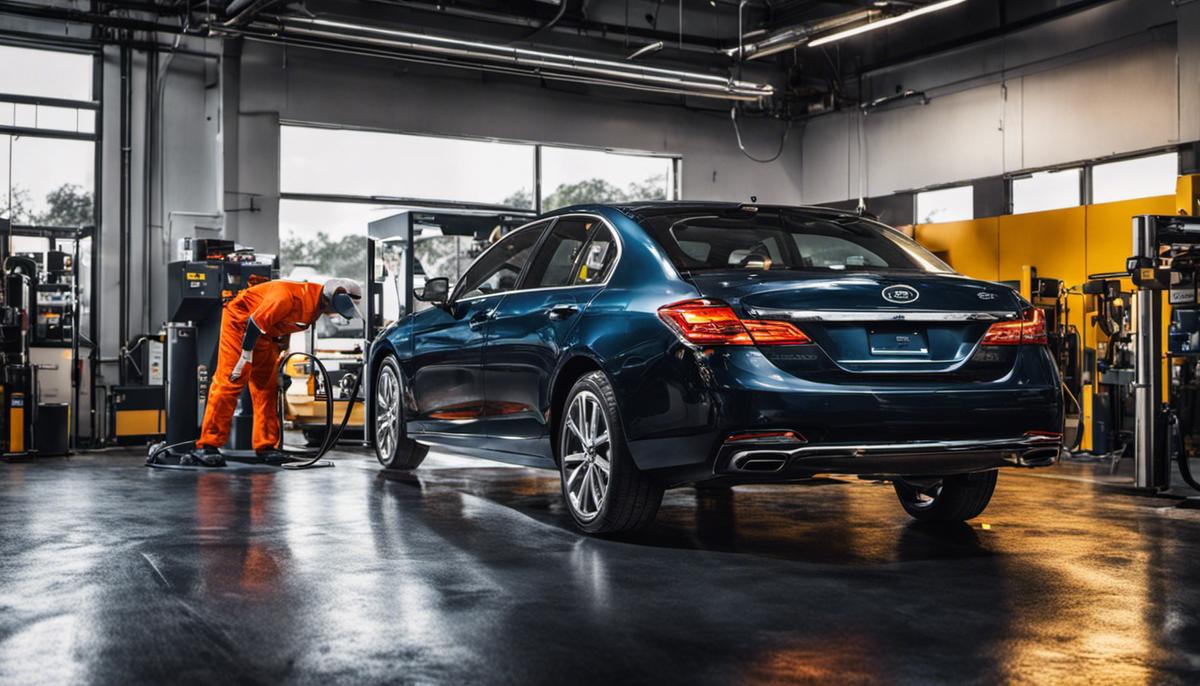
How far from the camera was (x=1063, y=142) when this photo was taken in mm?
15875

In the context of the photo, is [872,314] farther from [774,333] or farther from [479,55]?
[479,55]

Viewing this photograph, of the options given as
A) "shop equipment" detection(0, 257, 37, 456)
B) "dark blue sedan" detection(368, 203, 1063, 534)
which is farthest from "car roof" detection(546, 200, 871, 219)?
"shop equipment" detection(0, 257, 37, 456)

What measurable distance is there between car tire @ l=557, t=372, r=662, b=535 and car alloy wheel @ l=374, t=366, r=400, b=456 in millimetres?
2927

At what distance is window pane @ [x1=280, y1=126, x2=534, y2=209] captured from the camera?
1700cm

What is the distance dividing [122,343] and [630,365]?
1176cm

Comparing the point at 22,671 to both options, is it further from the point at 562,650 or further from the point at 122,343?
the point at 122,343

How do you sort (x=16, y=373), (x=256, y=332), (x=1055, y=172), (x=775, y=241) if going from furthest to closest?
(x=1055, y=172), (x=16, y=373), (x=256, y=332), (x=775, y=241)

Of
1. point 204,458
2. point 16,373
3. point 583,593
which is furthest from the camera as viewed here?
point 16,373

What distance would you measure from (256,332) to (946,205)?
464 inches

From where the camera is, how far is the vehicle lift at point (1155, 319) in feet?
26.2

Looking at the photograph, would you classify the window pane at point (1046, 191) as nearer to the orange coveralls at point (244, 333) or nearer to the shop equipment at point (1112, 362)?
the shop equipment at point (1112, 362)

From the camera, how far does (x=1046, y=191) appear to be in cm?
1639

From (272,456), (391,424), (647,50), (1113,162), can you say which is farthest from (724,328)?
(647,50)

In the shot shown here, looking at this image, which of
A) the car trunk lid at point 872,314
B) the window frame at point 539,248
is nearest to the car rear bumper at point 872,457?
the car trunk lid at point 872,314
